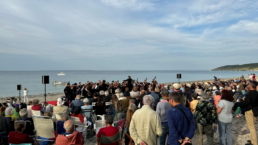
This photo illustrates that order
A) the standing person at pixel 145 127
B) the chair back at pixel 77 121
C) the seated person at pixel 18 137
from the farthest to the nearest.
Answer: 1. the chair back at pixel 77 121
2. the seated person at pixel 18 137
3. the standing person at pixel 145 127

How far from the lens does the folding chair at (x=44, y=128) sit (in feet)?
14.3

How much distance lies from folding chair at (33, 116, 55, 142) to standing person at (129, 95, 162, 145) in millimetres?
2237

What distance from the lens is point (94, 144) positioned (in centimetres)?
530

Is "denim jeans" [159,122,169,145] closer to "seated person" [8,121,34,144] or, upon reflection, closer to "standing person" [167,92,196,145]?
"standing person" [167,92,196,145]

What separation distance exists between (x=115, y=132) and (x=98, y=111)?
2.72m

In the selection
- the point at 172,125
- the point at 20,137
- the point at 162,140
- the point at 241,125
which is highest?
the point at 172,125

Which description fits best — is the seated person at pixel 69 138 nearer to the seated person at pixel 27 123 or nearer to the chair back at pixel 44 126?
the chair back at pixel 44 126

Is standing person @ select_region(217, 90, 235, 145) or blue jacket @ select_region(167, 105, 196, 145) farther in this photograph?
standing person @ select_region(217, 90, 235, 145)

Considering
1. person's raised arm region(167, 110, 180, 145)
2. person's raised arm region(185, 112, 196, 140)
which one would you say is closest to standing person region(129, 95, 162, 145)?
person's raised arm region(167, 110, 180, 145)

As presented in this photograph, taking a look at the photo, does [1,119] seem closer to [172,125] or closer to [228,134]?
[172,125]

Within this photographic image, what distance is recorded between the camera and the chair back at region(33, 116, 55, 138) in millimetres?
4359

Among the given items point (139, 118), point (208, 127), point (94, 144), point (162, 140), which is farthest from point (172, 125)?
point (94, 144)

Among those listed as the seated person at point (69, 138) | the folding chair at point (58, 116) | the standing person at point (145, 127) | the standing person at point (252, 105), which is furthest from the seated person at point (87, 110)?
the standing person at point (252, 105)

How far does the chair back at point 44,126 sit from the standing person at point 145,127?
2243mm
